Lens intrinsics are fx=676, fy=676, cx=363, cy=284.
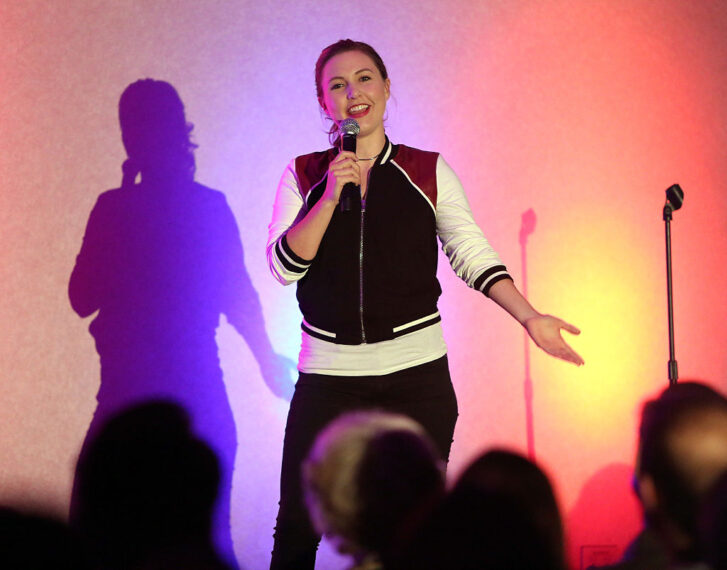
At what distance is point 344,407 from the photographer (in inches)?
72.3

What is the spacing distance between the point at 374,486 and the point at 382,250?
2.82 feet

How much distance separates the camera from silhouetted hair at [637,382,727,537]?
0.95m

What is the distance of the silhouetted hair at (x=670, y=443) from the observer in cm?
95

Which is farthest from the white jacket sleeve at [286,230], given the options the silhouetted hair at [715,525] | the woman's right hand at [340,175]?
the silhouetted hair at [715,525]

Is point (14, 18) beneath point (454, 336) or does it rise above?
above

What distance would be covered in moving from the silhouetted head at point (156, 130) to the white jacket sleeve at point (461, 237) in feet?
4.14

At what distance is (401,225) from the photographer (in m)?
1.96

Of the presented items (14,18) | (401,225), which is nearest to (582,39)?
(401,225)

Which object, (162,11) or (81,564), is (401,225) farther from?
(162,11)

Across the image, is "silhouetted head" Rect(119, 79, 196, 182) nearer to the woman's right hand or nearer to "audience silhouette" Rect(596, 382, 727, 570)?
the woman's right hand

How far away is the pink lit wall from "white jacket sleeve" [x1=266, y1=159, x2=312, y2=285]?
0.88 meters

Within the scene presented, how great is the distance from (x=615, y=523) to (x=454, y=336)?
3.71 feet

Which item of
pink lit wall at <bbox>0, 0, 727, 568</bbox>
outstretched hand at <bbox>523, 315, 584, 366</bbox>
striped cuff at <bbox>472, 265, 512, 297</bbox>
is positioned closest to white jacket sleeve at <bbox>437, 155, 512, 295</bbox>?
striped cuff at <bbox>472, 265, 512, 297</bbox>

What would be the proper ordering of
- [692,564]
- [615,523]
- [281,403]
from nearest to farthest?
1. [692,564]
2. [281,403]
3. [615,523]
